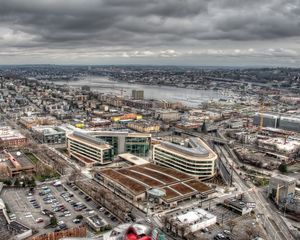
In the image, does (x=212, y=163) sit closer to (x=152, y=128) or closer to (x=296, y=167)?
(x=296, y=167)

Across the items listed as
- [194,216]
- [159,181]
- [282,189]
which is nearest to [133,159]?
[159,181]

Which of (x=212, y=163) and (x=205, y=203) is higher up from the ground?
(x=212, y=163)

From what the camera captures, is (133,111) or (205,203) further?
(133,111)

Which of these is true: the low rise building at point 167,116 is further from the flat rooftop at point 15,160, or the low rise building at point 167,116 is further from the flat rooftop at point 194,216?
the flat rooftop at point 194,216

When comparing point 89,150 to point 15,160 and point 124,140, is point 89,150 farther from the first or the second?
point 15,160

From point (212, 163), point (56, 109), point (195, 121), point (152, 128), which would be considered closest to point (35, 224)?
point (212, 163)

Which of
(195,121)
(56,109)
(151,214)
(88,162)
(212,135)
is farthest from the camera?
(56,109)
